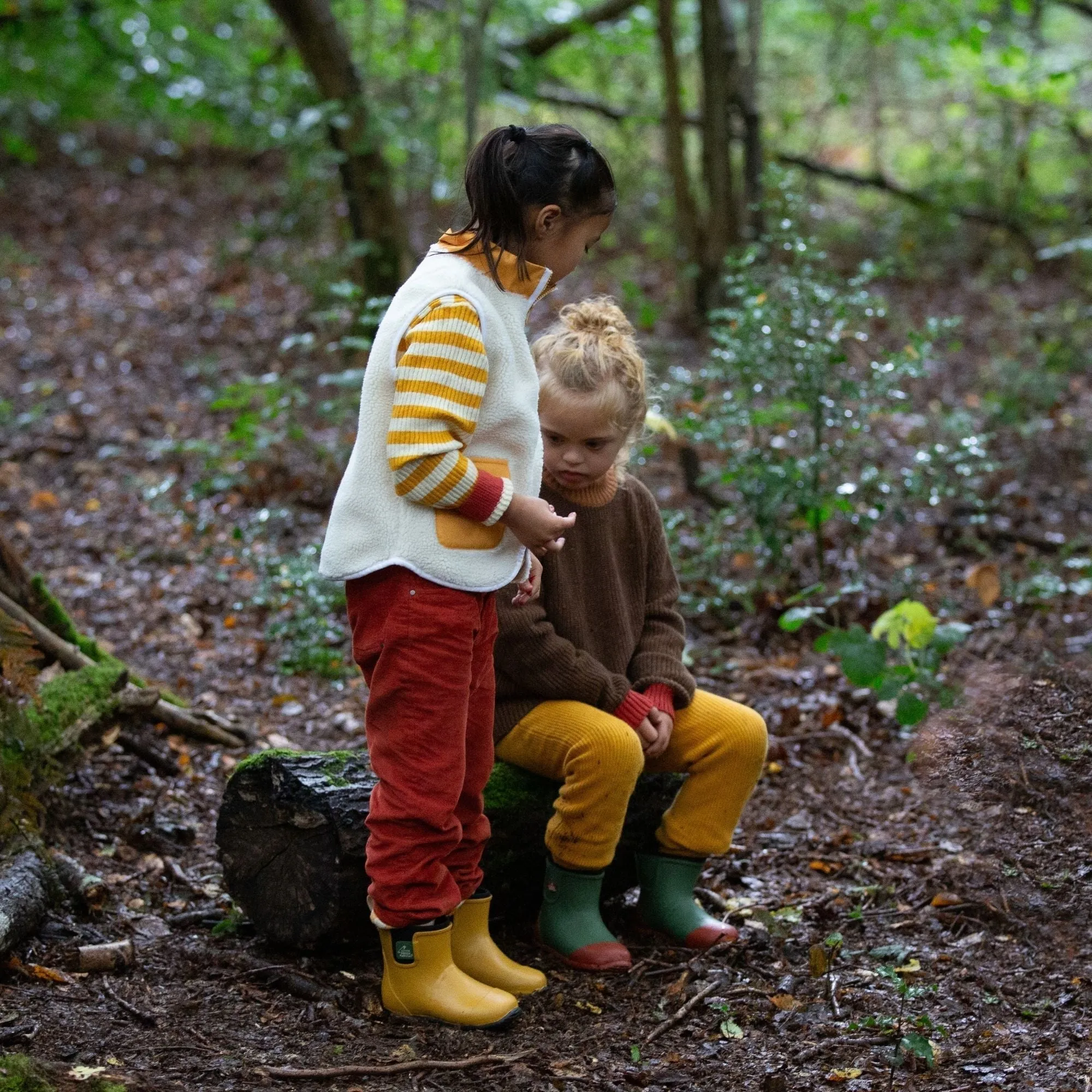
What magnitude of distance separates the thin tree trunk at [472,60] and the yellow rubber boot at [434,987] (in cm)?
524

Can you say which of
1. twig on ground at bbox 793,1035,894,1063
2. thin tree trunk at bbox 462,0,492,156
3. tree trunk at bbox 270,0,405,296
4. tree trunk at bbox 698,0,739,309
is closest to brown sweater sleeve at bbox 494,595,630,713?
twig on ground at bbox 793,1035,894,1063

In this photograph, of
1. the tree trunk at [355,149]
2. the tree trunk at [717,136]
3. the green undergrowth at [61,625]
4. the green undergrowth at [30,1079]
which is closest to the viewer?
the green undergrowth at [30,1079]

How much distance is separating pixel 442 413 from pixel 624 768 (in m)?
0.99

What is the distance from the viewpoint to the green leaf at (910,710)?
370cm

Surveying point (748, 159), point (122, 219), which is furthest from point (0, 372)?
point (748, 159)

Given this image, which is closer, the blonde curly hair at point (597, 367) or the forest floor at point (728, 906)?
the forest floor at point (728, 906)

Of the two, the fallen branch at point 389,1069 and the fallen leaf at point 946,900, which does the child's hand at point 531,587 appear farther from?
the fallen leaf at point 946,900

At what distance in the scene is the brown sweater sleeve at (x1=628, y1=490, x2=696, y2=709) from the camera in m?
3.13

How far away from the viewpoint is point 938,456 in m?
4.86

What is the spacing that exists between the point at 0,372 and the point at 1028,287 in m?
7.77

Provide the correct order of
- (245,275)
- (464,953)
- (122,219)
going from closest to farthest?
(464,953) < (245,275) < (122,219)

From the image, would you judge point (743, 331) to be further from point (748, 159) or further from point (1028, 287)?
point (1028, 287)

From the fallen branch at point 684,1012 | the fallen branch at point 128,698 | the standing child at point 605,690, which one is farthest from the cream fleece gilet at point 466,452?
the fallen branch at point 128,698

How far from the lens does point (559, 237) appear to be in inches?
99.7
